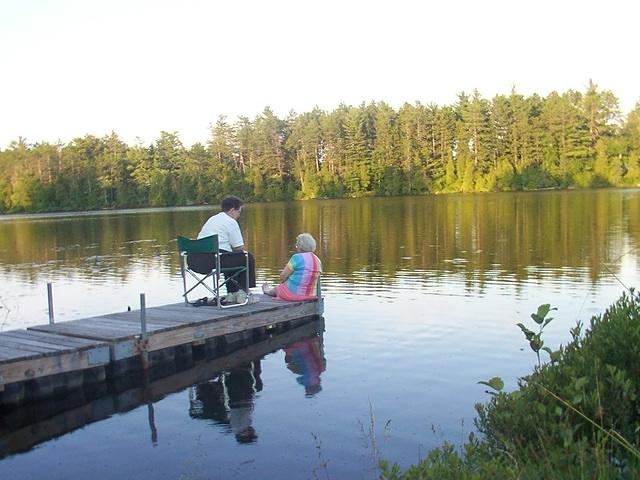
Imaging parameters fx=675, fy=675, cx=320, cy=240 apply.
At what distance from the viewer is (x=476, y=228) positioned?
30453mm

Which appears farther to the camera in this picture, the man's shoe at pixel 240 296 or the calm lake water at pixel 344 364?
the man's shoe at pixel 240 296

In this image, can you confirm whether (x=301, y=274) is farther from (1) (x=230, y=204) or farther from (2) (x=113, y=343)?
(2) (x=113, y=343)

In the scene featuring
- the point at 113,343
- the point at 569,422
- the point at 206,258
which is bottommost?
the point at 113,343

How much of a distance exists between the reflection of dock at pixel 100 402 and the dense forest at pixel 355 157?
7345 cm

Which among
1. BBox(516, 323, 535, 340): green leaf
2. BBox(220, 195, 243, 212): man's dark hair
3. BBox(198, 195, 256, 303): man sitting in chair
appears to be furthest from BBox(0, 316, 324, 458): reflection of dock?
BBox(516, 323, 535, 340): green leaf

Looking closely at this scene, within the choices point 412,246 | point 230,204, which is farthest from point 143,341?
point 412,246

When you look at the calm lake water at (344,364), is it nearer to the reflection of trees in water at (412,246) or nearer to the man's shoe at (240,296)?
the reflection of trees in water at (412,246)

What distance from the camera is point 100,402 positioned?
809 centimetres

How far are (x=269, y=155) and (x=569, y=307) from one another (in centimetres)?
7956

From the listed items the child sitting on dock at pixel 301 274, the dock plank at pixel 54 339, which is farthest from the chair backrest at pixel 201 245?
the dock plank at pixel 54 339

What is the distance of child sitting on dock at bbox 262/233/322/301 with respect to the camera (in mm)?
11672

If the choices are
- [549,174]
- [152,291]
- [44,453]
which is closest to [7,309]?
[152,291]

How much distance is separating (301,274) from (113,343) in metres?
4.09

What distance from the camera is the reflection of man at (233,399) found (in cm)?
708
